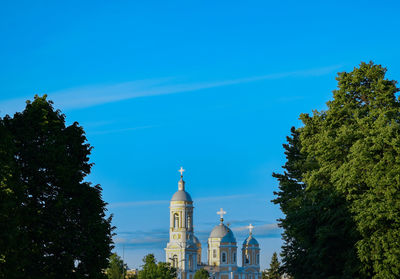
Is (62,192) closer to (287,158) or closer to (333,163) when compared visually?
(333,163)

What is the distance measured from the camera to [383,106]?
131 feet

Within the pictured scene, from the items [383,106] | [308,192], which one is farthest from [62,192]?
[383,106]

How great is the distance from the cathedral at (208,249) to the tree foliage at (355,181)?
374 ft

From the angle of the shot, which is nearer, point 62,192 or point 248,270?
point 62,192

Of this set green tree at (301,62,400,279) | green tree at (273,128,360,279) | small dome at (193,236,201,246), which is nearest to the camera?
green tree at (301,62,400,279)

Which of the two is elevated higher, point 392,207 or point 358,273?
point 392,207

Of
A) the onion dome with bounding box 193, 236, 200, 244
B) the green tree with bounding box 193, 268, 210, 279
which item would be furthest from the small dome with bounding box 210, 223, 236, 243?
the green tree with bounding box 193, 268, 210, 279

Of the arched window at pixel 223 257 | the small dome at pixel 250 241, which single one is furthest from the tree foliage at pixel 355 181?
the small dome at pixel 250 241

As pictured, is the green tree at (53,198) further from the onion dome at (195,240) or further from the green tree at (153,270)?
the onion dome at (195,240)

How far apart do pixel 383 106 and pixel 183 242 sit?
4884 inches

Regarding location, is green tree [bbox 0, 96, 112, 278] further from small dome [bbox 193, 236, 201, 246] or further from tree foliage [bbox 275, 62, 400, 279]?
small dome [bbox 193, 236, 201, 246]

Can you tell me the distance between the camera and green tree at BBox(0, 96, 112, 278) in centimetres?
3325

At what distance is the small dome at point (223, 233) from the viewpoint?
177375 millimetres

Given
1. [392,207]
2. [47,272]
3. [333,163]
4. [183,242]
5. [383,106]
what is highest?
[183,242]
